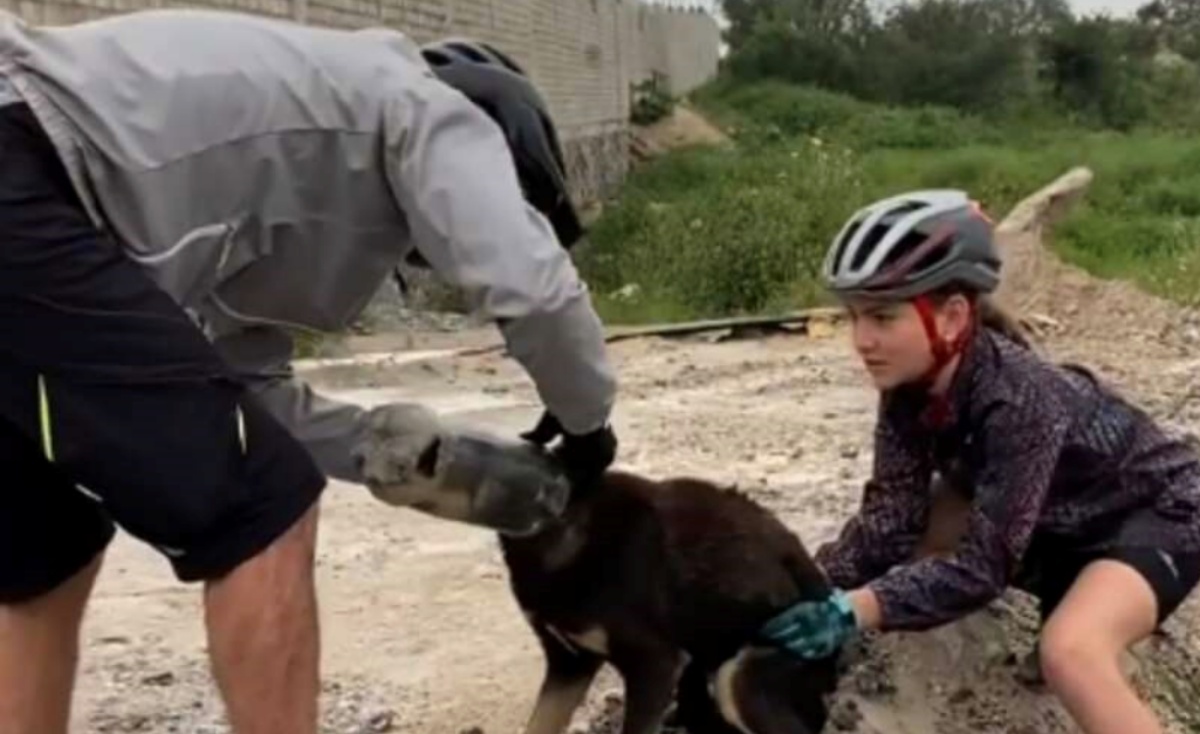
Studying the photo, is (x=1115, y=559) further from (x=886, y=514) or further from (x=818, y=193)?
(x=818, y=193)

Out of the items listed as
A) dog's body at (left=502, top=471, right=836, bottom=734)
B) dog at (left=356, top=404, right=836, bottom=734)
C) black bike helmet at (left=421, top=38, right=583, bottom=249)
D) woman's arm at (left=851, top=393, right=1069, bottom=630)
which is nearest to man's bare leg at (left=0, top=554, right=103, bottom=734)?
dog at (left=356, top=404, right=836, bottom=734)

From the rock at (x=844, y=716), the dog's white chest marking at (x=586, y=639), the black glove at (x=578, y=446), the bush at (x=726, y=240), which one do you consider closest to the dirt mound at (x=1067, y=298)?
the bush at (x=726, y=240)

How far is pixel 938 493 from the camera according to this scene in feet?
13.6

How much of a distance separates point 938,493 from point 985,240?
1.80 ft

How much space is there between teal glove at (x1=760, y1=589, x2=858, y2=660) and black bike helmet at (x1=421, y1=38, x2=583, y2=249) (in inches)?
36.3

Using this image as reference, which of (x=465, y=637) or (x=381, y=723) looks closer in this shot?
(x=381, y=723)

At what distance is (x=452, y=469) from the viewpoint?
10.9 ft

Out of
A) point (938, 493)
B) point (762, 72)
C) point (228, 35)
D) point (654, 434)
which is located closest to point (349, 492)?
point (654, 434)

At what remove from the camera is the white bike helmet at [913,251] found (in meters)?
3.80

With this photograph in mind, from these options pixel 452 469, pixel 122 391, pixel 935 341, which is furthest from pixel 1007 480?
A: pixel 122 391

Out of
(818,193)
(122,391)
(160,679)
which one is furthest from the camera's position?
(818,193)

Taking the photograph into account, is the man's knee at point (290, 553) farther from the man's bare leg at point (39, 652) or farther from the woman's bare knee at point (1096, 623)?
the woman's bare knee at point (1096, 623)

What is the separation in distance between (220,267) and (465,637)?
6.52 feet

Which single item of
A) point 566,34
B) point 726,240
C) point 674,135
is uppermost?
point 726,240
